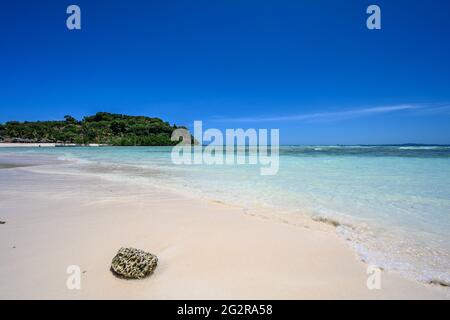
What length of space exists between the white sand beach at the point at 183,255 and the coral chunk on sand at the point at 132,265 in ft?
0.23

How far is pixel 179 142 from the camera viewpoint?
92438 mm

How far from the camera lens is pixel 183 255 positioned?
2930 mm

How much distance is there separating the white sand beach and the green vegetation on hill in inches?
2951

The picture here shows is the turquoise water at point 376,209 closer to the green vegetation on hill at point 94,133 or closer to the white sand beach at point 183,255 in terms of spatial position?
the white sand beach at point 183,255

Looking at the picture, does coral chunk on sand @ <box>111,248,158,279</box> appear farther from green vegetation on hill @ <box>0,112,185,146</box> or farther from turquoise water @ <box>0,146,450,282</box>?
green vegetation on hill @ <box>0,112,185,146</box>

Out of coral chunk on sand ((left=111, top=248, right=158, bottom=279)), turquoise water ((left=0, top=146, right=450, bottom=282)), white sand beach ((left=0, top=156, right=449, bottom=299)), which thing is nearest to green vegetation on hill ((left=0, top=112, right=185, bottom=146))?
turquoise water ((left=0, top=146, right=450, bottom=282))

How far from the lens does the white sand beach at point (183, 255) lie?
2270 millimetres

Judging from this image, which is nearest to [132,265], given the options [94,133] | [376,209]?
[376,209]

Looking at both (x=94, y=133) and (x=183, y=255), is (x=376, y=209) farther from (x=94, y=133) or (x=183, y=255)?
(x=94, y=133)

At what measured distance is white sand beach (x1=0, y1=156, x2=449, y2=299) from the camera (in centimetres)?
227

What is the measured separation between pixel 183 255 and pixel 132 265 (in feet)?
2.21
